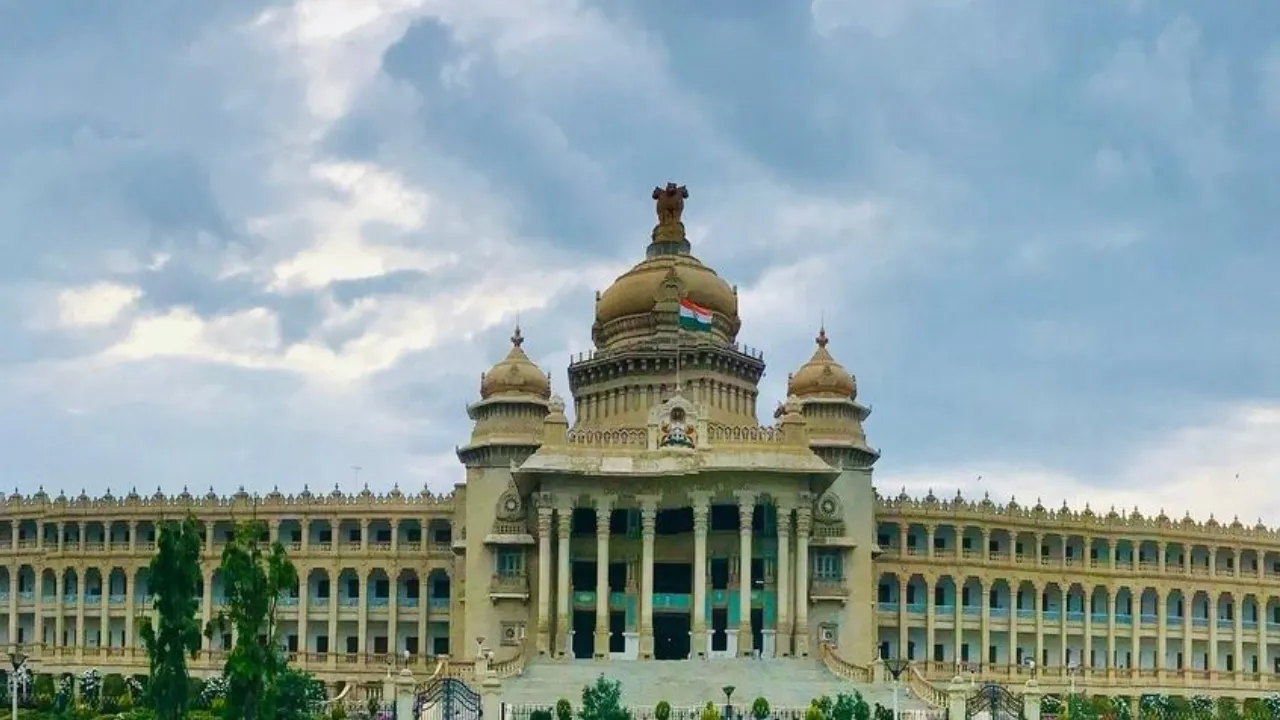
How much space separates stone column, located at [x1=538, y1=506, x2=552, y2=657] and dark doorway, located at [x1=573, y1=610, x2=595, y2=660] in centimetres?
220

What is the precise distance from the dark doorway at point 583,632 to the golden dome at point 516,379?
13.4m

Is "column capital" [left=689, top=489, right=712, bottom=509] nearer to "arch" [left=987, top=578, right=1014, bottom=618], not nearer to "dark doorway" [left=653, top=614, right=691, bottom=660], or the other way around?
"dark doorway" [left=653, top=614, right=691, bottom=660]

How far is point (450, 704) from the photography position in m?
A: 57.6

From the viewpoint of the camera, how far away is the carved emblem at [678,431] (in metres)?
77.4

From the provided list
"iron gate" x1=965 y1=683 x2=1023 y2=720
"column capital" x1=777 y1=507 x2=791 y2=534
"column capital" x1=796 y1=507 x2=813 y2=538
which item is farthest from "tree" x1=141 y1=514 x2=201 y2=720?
"column capital" x1=796 y1=507 x2=813 y2=538

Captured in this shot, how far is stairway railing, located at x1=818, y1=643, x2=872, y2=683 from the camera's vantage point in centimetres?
7069

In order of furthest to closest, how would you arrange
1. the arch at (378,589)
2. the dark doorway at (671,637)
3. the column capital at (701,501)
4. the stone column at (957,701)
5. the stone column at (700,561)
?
the arch at (378,589)
the dark doorway at (671,637)
the column capital at (701,501)
the stone column at (700,561)
the stone column at (957,701)

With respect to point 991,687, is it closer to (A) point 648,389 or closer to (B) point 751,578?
(B) point 751,578

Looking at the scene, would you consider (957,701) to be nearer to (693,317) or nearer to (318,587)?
(693,317)

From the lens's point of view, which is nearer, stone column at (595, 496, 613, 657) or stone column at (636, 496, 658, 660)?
stone column at (636, 496, 658, 660)

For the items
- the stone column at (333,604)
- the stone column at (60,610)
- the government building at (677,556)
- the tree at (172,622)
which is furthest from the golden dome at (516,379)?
the tree at (172,622)

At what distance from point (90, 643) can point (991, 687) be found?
57027 millimetres

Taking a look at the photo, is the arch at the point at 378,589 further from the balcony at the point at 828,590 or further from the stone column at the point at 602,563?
the balcony at the point at 828,590

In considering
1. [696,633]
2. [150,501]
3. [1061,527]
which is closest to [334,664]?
[150,501]
